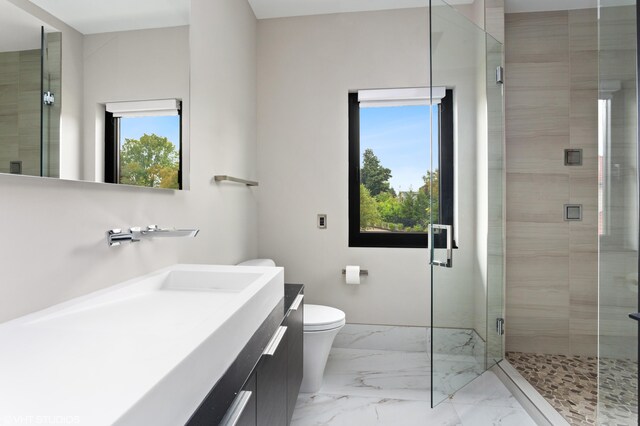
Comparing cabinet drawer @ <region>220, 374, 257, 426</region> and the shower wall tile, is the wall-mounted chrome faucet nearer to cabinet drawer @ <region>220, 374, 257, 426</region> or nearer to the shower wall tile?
cabinet drawer @ <region>220, 374, 257, 426</region>

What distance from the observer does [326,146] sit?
2.49 meters

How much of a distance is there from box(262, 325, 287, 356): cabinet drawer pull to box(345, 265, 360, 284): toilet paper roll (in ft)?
3.96

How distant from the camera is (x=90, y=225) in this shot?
1.00 meters

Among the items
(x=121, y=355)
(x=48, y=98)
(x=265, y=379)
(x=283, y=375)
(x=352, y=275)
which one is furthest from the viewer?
(x=352, y=275)

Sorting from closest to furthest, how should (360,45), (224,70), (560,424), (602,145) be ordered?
(602,145), (560,424), (224,70), (360,45)

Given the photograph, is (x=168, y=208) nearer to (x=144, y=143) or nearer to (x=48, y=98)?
(x=144, y=143)

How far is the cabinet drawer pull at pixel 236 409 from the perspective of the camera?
687mm

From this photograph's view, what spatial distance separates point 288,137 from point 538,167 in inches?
70.5

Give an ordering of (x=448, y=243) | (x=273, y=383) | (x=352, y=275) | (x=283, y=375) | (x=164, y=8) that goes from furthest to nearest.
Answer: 1. (x=352, y=275)
2. (x=448, y=243)
3. (x=164, y=8)
4. (x=283, y=375)
5. (x=273, y=383)

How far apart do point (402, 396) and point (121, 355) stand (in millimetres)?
1747

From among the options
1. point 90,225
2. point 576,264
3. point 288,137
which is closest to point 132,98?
point 90,225

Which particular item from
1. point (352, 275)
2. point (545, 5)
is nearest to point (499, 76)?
point (545, 5)

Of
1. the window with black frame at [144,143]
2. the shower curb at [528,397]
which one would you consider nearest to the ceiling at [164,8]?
the window with black frame at [144,143]

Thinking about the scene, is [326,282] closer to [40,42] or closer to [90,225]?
[90,225]
